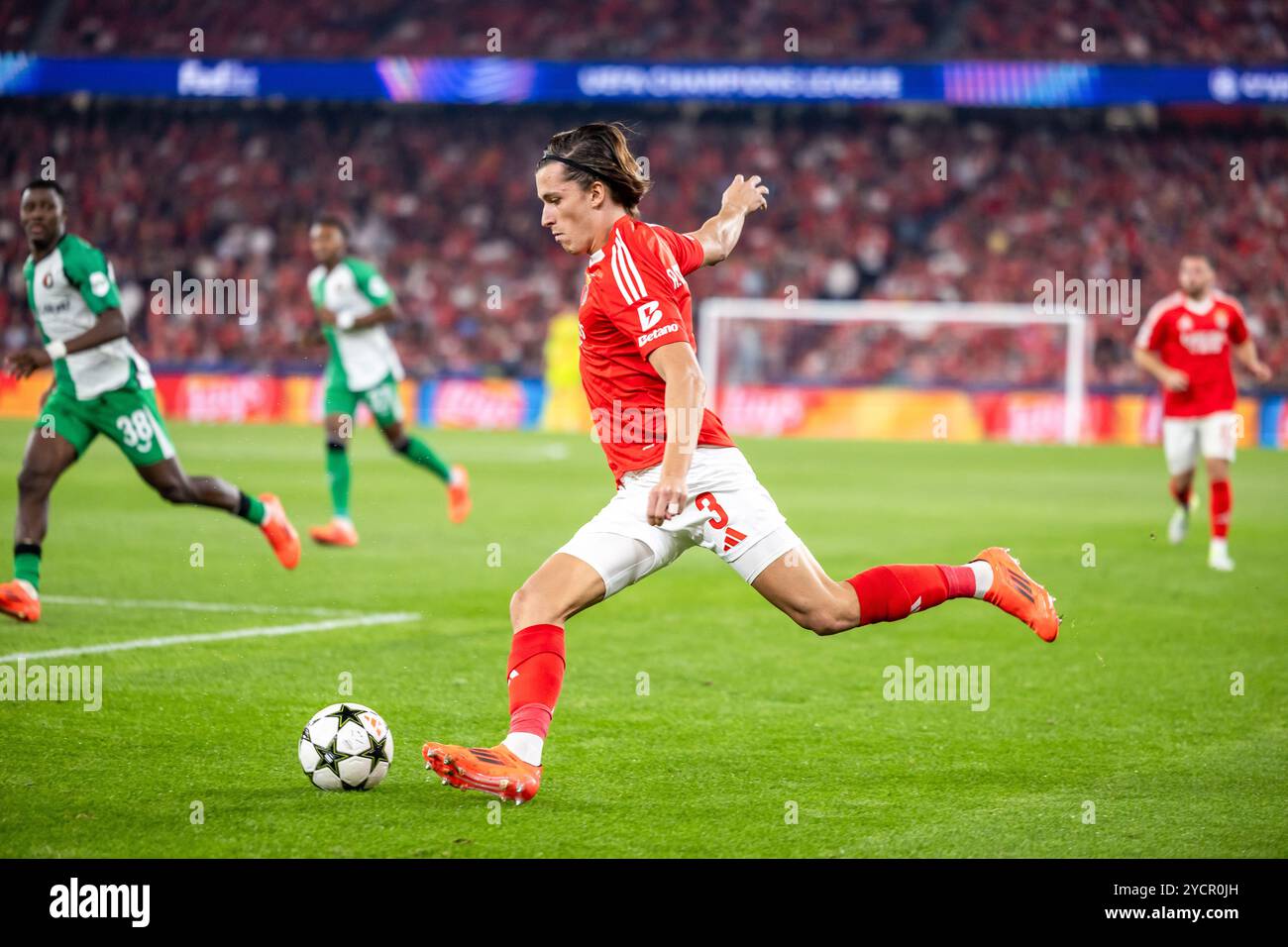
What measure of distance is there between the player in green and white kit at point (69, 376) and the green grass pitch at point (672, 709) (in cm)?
69

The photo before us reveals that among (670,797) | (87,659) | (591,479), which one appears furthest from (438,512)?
(670,797)

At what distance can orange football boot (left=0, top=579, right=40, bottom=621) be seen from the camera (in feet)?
26.9

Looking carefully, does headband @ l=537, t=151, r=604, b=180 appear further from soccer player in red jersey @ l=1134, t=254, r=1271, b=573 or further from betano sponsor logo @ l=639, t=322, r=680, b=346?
soccer player in red jersey @ l=1134, t=254, r=1271, b=573

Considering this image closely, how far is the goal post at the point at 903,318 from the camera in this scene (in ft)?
90.9

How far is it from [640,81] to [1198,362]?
826 inches

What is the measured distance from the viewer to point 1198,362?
12.7 m

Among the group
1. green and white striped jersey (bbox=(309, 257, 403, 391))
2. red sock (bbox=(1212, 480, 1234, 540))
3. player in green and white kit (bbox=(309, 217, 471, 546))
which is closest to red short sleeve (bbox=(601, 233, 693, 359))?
player in green and white kit (bbox=(309, 217, 471, 546))

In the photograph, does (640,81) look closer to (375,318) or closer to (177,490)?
(375,318)

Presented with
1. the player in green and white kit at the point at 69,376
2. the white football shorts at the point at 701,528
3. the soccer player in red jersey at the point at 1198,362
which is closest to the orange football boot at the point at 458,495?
the player in green and white kit at the point at 69,376

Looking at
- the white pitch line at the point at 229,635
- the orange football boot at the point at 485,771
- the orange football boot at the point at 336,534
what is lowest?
the orange football boot at the point at 485,771

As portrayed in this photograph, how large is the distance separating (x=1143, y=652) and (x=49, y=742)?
5.39m

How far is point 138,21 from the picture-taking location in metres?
33.6

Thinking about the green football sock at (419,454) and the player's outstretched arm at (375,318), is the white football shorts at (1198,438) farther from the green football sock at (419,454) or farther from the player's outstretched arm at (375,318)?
the player's outstretched arm at (375,318)

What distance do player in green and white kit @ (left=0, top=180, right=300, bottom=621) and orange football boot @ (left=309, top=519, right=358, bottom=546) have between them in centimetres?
319
